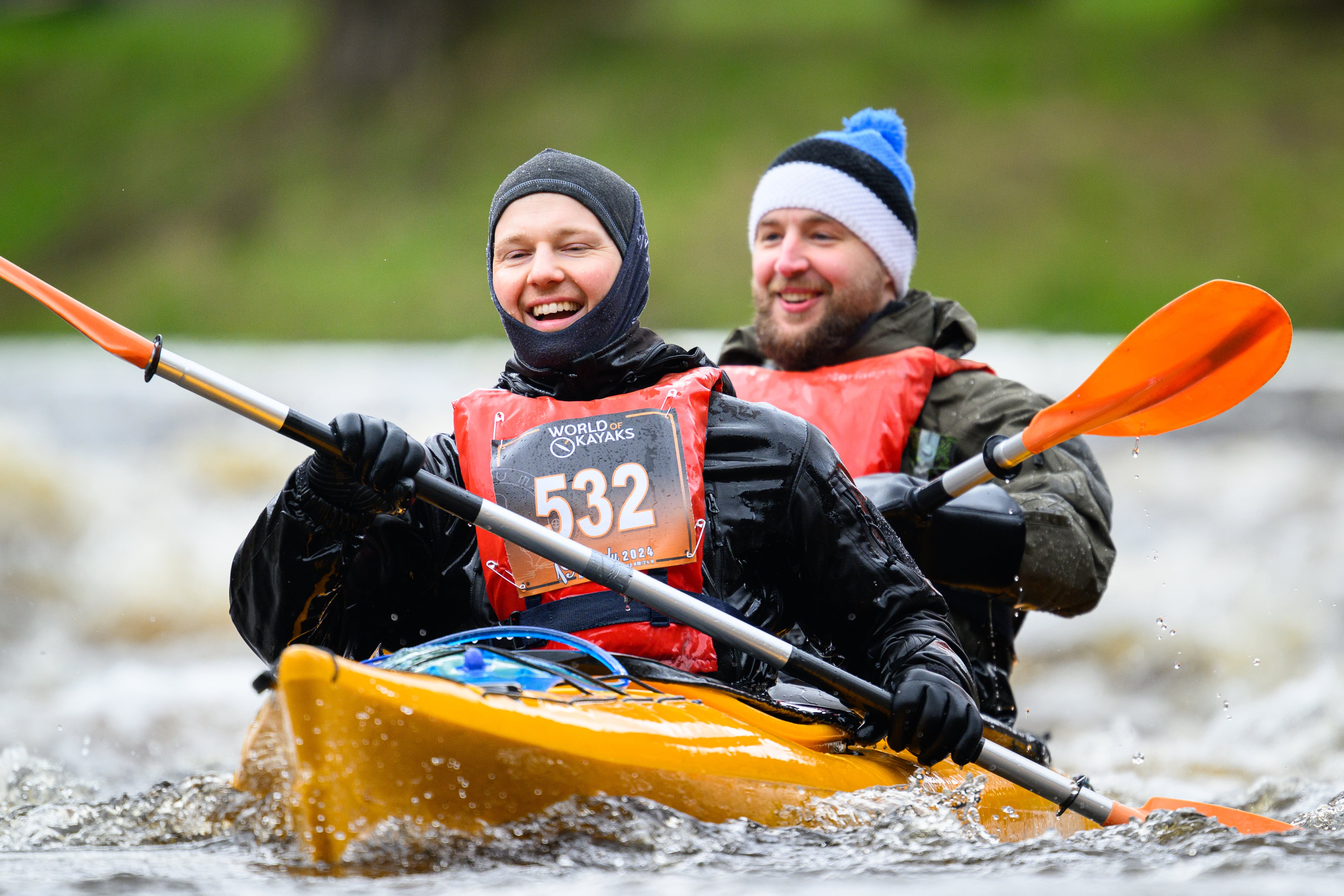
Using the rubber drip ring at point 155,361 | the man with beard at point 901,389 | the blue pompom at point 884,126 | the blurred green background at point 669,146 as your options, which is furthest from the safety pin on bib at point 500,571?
the blurred green background at point 669,146

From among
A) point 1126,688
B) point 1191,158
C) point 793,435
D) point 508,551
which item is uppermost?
point 1191,158

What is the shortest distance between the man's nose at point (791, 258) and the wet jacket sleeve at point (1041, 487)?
0.46m

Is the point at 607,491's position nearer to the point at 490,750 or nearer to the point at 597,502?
the point at 597,502

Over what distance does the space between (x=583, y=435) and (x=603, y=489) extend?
0.10 m

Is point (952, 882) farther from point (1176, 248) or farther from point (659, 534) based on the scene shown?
point (1176, 248)

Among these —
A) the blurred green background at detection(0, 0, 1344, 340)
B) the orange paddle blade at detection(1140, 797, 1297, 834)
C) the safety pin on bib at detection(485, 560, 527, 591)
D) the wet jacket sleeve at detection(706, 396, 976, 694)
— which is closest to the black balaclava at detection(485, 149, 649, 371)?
the wet jacket sleeve at detection(706, 396, 976, 694)

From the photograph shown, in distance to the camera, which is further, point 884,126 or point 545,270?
point 884,126

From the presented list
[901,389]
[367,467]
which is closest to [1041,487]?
[901,389]

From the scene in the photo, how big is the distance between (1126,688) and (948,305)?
3.99 m

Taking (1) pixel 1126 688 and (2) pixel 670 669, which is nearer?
(2) pixel 670 669

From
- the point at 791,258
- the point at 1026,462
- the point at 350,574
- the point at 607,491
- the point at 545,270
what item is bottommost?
the point at 350,574

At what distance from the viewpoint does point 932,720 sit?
2.43m

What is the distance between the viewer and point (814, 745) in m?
2.43

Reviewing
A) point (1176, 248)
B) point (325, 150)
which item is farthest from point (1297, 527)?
point (325, 150)
